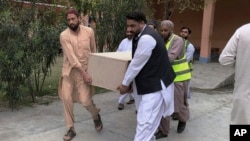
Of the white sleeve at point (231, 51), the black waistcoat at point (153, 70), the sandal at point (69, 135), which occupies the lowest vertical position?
the sandal at point (69, 135)

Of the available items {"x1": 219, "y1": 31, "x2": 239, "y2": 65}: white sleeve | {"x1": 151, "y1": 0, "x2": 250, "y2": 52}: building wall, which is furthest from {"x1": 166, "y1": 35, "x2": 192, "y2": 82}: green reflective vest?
{"x1": 151, "y1": 0, "x2": 250, "y2": 52}: building wall

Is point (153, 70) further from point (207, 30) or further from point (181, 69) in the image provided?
point (207, 30)

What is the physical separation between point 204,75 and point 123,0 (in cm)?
413

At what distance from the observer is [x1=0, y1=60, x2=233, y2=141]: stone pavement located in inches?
202

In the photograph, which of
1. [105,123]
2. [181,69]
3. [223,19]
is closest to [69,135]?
[105,123]

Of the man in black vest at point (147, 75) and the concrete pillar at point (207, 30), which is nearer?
the man in black vest at point (147, 75)

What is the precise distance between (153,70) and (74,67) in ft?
4.62

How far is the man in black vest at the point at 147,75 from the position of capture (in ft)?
12.2

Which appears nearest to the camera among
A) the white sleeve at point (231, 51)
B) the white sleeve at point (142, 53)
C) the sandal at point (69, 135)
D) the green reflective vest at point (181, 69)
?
the white sleeve at point (231, 51)

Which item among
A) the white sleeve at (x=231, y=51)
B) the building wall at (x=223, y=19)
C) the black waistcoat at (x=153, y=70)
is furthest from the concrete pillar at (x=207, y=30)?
the white sleeve at (x=231, y=51)

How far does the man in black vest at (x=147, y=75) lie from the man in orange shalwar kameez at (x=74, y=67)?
109cm

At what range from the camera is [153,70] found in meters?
3.79

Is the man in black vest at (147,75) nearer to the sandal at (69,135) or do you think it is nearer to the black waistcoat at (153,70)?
the black waistcoat at (153,70)

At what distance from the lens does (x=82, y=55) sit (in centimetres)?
488
